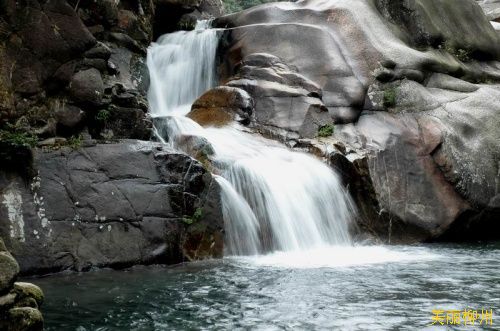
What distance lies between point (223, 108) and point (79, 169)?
18.2ft

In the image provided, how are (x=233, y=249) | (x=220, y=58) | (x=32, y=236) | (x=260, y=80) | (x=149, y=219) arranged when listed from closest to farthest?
(x=32, y=236), (x=149, y=219), (x=233, y=249), (x=260, y=80), (x=220, y=58)

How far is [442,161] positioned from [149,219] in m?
7.68

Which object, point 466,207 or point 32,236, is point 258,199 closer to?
point 32,236

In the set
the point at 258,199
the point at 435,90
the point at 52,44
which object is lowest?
the point at 258,199

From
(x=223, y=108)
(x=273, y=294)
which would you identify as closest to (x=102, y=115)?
(x=223, y=108)

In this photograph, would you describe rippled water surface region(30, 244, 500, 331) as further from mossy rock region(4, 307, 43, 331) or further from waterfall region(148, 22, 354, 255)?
mossy rock region(4, 307, 43, 331)

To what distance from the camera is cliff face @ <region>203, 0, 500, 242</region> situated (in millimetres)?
12211

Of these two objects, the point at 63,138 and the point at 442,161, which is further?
the point at 442,161

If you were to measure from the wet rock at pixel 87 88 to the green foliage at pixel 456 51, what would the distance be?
11619 mm

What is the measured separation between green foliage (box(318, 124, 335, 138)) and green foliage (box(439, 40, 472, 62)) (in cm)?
618

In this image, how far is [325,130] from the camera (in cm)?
1286

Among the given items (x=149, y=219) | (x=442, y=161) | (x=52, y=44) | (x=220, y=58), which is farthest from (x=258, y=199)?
(x=220, y=58)

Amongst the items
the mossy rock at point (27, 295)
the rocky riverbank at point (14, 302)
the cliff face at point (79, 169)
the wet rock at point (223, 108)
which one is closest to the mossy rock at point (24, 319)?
the rocky riverbank at point (14, 302)

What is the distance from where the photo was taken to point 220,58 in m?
16.1
